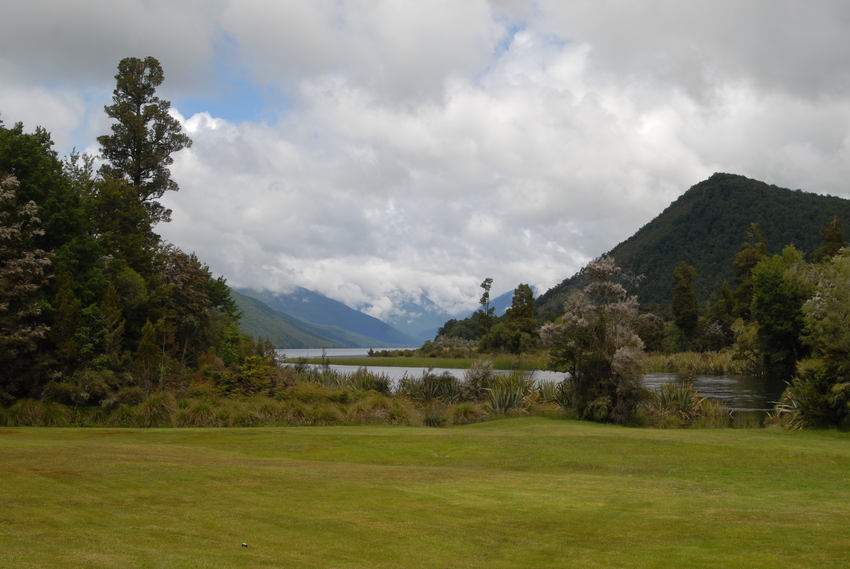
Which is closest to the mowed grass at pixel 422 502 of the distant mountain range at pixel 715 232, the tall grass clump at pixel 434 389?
the tall grass clump at pixel 434 389

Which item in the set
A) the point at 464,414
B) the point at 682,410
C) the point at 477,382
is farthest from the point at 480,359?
the point at 682,410

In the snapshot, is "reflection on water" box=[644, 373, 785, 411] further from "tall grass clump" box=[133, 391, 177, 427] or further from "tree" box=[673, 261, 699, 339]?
"tree" box=[673, 261, 699, 339]

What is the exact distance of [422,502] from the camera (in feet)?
34.1

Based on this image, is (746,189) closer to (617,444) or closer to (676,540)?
(617,444)

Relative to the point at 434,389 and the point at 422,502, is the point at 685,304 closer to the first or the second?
the point at 434,389

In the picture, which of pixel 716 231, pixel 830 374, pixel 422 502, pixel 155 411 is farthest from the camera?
pixel 716 231

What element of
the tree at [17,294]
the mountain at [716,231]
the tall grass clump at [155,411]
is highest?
the mountain at [716,231]

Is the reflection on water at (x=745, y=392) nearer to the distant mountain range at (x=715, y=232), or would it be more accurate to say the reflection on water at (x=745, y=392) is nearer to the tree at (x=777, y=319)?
the tree at (x=777, y=319)

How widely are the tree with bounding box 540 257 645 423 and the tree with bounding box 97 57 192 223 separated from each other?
3188 cm

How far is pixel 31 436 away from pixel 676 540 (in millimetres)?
16401

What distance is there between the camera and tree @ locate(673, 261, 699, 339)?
79.6m

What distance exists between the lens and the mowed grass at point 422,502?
7.20m

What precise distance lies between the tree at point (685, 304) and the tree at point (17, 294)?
71.0 metres

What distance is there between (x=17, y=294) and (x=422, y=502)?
21.7 metres
